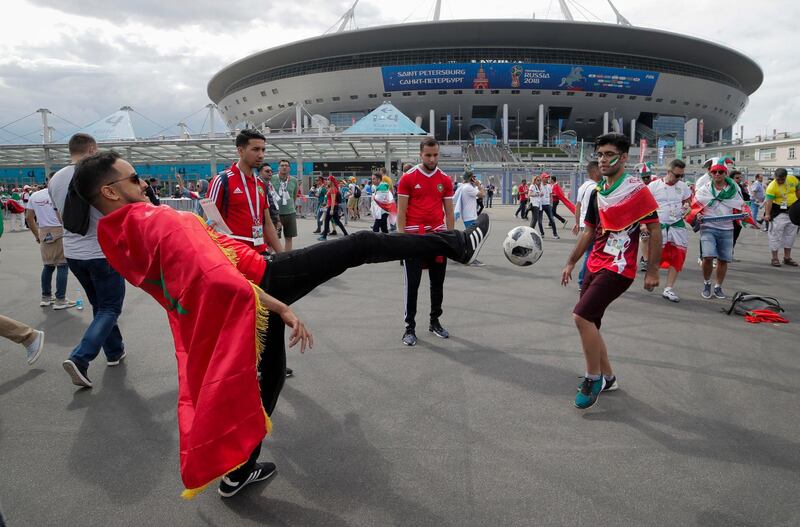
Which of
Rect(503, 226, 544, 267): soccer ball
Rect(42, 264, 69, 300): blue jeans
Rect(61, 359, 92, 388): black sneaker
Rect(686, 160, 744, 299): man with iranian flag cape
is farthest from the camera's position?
Rect(686, 160, 744, 299): man with iranian flag cape

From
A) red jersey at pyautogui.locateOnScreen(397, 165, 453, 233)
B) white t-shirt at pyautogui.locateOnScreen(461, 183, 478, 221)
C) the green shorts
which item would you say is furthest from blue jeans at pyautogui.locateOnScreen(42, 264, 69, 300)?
white t-shirt at pyautogui.locateOnScreen(461, 183, 478, 221)

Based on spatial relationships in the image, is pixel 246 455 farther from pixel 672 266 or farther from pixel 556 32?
pixel 556 32

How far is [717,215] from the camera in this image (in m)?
7.07

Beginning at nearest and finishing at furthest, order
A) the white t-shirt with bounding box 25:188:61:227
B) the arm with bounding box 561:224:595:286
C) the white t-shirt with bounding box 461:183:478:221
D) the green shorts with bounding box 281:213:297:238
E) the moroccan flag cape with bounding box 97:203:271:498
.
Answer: the moroccan flag cape with bounding box 97:203:271:498, the arm with bounding box 561:224:595:286, the white t-shirt with bounding box 25:188:61:227, the green shorts with bounding box 281:213:297:238, the white t-shirt with bounding box 461:183:478:221

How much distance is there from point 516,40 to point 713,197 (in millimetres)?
62426

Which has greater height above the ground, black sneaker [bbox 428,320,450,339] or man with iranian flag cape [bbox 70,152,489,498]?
man with iranian flag cape [bbox 70,152,489,498]

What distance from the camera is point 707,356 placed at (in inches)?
186

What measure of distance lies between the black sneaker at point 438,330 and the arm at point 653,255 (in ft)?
7.33

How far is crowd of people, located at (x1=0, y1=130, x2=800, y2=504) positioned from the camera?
1992 mm

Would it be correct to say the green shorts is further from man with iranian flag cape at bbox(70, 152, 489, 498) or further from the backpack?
the backpack

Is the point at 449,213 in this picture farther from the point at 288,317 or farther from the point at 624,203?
the point at 288,317

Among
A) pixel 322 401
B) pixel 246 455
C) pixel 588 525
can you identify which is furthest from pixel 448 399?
pixel 246 455

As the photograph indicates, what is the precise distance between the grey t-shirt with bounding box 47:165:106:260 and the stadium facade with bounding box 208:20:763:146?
6038 cm

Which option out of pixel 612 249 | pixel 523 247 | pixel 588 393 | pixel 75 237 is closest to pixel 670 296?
pixel 523 247
